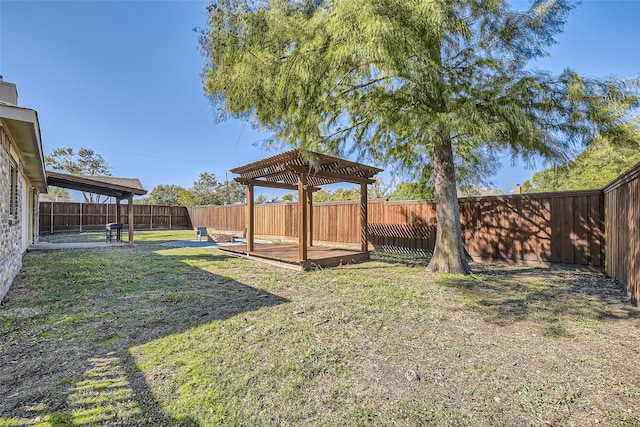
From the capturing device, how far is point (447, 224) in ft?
20.4

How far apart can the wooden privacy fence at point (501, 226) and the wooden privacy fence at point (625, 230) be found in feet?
2.06

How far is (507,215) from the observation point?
24.6 ft

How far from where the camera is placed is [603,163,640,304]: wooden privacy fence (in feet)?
13.3

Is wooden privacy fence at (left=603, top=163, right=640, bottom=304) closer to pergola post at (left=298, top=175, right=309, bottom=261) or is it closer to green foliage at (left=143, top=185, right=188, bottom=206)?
pergola post at (left=298, top=175, right=309, bottom=261)

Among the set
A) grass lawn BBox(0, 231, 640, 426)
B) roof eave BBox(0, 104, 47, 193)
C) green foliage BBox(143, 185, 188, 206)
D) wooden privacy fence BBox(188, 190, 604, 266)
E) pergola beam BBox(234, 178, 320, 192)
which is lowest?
grass lawn BBox(0, 231, 640, 426)

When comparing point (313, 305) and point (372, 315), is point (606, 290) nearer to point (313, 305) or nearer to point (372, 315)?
point (372, 315)

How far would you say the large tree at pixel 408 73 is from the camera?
3.99 m

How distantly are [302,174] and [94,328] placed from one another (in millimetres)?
4512

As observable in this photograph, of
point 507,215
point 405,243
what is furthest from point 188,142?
point 507,215

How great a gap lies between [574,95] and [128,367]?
662 cm

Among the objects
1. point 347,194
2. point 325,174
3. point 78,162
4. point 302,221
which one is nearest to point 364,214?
point 325,174

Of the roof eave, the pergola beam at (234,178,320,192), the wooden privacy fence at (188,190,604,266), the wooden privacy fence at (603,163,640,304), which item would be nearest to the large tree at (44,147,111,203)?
the roof eave

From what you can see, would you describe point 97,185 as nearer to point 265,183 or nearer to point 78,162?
point 265,183

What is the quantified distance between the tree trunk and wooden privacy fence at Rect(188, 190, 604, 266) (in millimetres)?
2205
